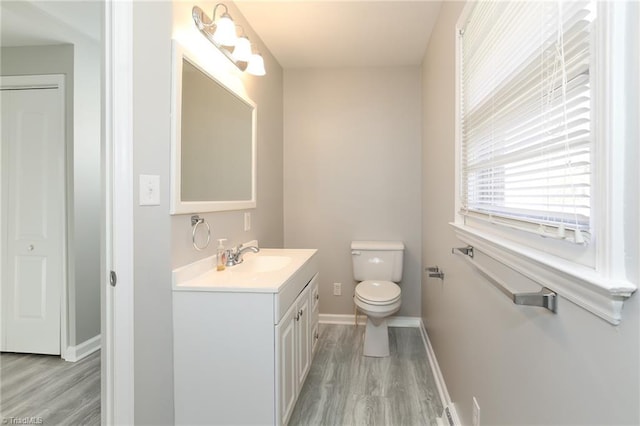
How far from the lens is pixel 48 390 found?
6.77 ft

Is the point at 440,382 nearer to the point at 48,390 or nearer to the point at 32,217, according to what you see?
the point at 48,390

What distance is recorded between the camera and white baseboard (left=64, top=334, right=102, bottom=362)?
8.06 ft

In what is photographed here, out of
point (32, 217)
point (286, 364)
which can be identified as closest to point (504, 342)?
point (286, 364)

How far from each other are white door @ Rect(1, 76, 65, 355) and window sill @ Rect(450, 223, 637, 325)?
2960 millimetres

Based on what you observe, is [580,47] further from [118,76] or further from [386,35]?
[386,35]

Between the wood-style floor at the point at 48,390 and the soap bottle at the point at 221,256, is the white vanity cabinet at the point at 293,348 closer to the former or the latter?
the soap bottle at the point at 221,256

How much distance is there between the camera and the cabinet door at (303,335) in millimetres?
1844

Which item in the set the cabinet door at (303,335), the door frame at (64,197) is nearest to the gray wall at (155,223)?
the cabinet door at (303,335)

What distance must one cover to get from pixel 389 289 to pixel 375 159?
1247mm

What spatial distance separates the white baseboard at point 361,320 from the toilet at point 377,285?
0.45m

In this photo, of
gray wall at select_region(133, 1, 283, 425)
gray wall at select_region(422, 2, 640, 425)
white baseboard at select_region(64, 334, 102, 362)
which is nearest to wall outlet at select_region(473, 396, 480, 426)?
gray wall at select_region(422, 2, 640, 425)

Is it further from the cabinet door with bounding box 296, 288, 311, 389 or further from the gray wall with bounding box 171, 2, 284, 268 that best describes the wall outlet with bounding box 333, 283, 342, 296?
the cabinet door with bounding box 296, 288, 311, 389

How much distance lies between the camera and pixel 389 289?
2.59 metres

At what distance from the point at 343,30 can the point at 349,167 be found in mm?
1181
